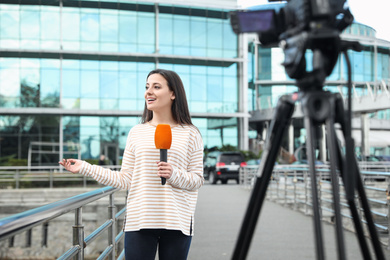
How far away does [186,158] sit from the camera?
272cm

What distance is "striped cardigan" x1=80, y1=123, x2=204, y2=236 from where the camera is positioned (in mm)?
2535

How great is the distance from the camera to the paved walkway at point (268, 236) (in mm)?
6145

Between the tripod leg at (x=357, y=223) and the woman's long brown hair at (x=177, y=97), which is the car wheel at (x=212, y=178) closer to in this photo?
the woman's long brown hair at (x=177, y=97)

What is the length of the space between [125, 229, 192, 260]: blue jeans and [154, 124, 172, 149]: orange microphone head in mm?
514

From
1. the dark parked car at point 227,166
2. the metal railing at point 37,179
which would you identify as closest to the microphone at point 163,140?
the metal railing at point 37,179

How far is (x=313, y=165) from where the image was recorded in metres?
1.45

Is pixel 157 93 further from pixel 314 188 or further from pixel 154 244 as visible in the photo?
pixel 314 188

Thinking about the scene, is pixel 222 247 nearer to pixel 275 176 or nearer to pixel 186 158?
pixel 186 158

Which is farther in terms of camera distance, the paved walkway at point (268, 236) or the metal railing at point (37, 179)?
the metal railing at point (37, 179)

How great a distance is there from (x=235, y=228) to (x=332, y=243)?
2.16 meters

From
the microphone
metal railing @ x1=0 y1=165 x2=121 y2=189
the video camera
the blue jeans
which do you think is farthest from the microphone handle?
metal railing @ x1=0 y1=165 x2=121 y2=189

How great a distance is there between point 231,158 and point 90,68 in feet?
49.4

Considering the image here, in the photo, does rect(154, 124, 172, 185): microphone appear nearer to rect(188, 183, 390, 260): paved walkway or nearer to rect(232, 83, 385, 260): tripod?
rect(232, 83, 385, 260): tripod

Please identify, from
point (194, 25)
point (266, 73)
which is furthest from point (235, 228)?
point (266, 73)
